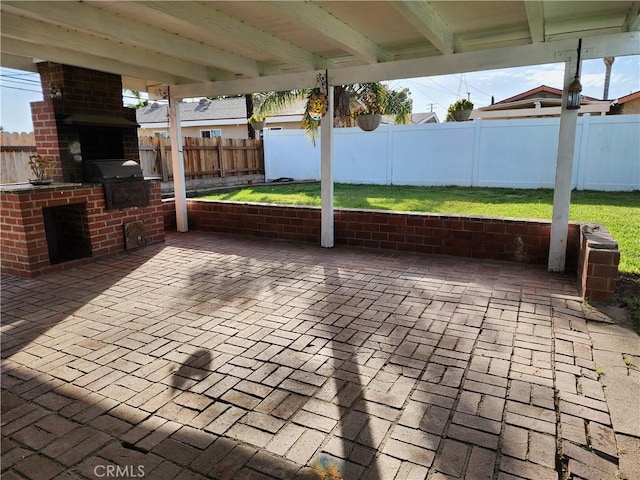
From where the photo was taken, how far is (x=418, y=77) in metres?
5.16

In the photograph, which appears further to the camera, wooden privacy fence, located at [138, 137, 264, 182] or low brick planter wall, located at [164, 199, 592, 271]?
wooden privacy fence, located at [138, 137, 264, 182]

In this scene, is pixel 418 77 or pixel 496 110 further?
pixel 496 110

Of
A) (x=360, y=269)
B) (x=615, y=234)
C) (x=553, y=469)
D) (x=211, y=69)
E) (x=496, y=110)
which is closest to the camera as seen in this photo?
(x=553, y=469)

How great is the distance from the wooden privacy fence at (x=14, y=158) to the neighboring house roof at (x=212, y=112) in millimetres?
11602

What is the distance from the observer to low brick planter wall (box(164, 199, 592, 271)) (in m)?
5.09

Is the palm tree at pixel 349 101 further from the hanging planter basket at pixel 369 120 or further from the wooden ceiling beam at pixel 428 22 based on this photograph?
the wooden ceiling beam at pixel 428 22

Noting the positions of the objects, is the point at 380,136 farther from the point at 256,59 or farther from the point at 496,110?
the point at 256,59

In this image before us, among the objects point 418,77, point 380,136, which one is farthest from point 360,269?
point 380,136

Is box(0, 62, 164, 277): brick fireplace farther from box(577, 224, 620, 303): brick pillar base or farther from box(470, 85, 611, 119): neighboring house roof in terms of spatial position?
box(470, 85, 611, 119): neighboring house roof

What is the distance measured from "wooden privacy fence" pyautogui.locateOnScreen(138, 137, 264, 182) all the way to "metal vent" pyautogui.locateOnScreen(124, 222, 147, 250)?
201 inches

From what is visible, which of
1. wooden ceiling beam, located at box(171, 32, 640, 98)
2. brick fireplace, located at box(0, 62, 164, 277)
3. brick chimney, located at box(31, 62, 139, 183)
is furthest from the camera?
brick chimney, located at box(31, 62, 139, 183)

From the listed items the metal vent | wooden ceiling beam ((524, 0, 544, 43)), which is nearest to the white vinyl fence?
wooden ceiling beam ((524, 0, 544, 43))

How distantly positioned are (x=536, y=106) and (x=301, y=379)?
1415 cm

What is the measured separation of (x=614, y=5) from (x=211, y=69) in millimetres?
5093
